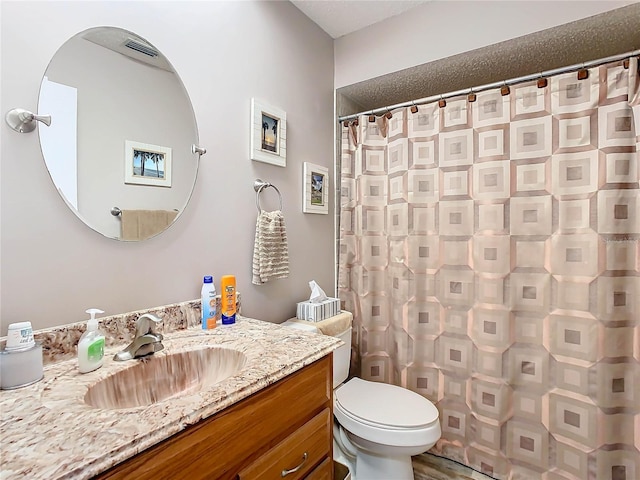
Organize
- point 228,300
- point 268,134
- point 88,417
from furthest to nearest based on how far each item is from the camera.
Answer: point 268,134, point 228,300, point 88,417

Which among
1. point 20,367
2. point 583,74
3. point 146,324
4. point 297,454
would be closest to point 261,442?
point 297,454

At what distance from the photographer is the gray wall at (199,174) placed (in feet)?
2.71

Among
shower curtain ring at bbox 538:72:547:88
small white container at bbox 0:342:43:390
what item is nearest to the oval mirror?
small white container at bbox 0:342:43:390

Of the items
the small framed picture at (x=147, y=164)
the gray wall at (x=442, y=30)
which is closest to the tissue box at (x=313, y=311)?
the small framed picture at (x=147, y=164)

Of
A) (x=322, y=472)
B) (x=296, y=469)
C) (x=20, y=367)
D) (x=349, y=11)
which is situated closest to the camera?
(x=20, y=367)

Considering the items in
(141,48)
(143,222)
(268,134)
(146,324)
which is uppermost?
(141,48)

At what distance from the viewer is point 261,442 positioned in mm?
762

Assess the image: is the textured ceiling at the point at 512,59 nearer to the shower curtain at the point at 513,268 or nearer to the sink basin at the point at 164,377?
the shower curtain at the point at 513,268

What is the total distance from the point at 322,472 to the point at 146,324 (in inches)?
26.7

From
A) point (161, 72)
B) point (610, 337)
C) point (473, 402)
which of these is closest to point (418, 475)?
point (473, 402)

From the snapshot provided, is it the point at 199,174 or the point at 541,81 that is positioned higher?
the point at 541,81

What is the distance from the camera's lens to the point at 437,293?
1729 millimetres

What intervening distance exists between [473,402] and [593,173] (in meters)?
1.20

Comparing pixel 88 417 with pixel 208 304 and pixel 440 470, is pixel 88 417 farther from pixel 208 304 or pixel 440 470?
pixel 440 470
